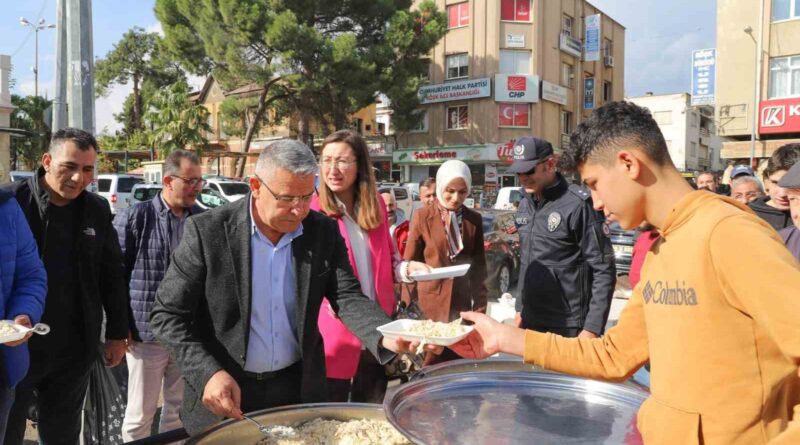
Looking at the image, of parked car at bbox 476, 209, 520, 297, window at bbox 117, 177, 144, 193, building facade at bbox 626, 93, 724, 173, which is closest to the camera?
parked car at bbox 476, 209, 520, 297

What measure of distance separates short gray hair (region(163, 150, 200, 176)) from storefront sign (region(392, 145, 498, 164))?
2779 centimetres

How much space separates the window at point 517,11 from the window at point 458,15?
211cm

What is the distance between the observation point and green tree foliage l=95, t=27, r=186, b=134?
152ft

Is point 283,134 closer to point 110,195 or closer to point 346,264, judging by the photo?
point 110,195

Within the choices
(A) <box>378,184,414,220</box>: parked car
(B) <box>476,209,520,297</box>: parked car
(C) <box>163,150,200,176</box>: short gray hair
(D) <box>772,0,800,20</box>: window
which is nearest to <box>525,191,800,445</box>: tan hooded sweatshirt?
(C) <box>163,150,200,176</box>: short gray hair

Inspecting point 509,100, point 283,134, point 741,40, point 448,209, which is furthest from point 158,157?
point 448,209

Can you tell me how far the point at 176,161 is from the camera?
3.72 metres

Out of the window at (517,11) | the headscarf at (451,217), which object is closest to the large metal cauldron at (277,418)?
the headscarf at (451,217)

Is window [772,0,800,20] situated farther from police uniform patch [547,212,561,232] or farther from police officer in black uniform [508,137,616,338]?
police uniform patch [547,212,561,232]

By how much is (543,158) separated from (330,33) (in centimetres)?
2721

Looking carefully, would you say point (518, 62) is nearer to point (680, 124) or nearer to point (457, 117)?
point (457, 117)

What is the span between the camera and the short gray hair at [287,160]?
2.08 m

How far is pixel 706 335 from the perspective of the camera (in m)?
1.27

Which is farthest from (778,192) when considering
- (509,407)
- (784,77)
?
(784,77)
